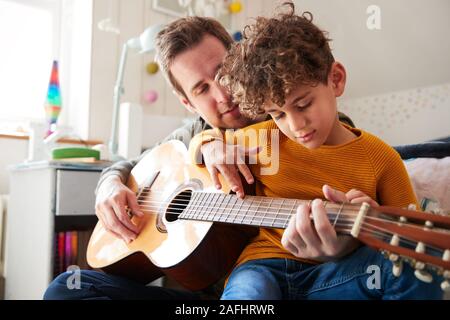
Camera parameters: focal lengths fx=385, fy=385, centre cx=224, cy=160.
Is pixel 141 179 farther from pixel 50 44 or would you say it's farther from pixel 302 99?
pixel 50 44

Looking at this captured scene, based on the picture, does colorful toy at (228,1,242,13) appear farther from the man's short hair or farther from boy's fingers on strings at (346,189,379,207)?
boy's fingers on strings at (346,189,379,207)

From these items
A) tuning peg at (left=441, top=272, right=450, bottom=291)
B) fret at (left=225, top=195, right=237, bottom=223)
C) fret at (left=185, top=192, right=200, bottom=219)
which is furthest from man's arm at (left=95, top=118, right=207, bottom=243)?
tuning peg at (left=441, top=272, right=450, bottom=291)

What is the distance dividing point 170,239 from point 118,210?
0.18 meters

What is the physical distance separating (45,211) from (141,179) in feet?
1.20

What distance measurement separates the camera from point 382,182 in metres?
0.66

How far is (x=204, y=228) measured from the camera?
0.73 m

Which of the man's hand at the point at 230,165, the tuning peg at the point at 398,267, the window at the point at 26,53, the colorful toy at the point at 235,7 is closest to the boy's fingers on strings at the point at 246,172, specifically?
the man's hand at the point at 230,165

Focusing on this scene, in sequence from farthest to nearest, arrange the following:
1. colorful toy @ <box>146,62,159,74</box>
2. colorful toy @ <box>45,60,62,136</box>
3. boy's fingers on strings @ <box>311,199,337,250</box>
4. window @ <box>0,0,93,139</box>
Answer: colorful toy @ <box>146,62,159,74</box>
window @ <box>0,0,93,139</box>
colorful toy @ <box>45,60,62,136</box>
boy's fingers on strings @ <box>311,199,337,250</box>

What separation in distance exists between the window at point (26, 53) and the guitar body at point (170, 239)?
3.75ft

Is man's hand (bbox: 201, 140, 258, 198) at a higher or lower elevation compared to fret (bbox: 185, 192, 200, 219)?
higher

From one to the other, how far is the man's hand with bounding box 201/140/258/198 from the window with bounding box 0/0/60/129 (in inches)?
56.7

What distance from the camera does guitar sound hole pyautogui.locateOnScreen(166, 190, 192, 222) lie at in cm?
85

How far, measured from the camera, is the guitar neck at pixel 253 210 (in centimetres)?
54
